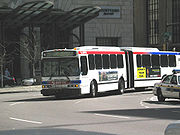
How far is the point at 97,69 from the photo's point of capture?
25609 millimetres

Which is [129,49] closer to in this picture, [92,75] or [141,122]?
[92,75]

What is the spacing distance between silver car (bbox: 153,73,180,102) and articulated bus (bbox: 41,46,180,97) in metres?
4.30

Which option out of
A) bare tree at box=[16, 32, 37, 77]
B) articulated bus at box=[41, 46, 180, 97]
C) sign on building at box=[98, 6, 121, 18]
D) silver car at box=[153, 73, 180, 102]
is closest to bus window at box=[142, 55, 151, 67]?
articulated bus at box=[41, 46, 180, 97]

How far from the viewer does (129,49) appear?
29.8 m

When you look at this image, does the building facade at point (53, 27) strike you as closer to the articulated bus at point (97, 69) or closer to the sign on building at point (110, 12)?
the sign on building at point (110, 12)

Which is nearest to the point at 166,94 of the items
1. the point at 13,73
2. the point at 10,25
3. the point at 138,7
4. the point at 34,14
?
the point at 34,14

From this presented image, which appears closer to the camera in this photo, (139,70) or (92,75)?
(92,75)

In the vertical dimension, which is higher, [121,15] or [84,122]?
[121,15]

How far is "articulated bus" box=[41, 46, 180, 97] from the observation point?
23.6 metres

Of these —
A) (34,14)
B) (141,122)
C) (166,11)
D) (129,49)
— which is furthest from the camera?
(166,11)

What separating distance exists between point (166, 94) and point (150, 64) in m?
10.5

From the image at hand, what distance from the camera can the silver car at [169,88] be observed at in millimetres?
20141

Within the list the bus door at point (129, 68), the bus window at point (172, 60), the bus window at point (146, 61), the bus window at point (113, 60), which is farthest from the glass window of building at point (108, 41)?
the bus window at point (113, 60)

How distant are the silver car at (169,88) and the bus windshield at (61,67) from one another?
459 cm
